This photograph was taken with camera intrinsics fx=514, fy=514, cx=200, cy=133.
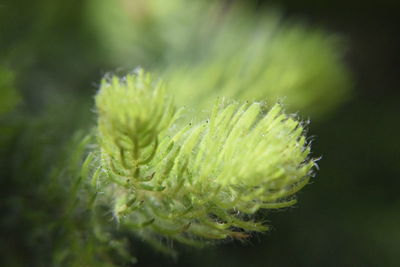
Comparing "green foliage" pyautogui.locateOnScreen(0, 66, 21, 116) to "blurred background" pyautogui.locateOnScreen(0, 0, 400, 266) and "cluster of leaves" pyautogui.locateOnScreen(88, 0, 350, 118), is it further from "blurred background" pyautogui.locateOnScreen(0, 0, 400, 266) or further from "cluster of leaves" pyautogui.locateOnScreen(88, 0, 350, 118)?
"cluster of leaves" pyautogui.locateOnScreen(88, 0, 350, 118)

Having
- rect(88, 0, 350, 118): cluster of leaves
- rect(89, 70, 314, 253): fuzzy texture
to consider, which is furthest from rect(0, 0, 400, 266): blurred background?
rect(89, 70, 314, 253): fuzzy texture

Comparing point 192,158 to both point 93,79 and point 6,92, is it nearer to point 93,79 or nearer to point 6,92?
point 6,92

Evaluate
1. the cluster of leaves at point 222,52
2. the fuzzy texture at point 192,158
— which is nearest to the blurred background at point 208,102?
the cluster of leaves at point 222,52

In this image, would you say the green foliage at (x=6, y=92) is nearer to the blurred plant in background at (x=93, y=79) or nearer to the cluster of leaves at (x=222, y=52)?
the blurred plant in background at (x=93, y=79)

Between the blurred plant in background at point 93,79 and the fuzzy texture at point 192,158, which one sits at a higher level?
the blurred plant in background at point 93,79

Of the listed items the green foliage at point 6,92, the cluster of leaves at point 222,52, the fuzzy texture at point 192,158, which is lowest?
the fuzzy texture at point 192,158

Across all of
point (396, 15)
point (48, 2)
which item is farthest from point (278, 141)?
point (396, 15)

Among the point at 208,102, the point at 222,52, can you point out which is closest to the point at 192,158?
the point at 208,102
